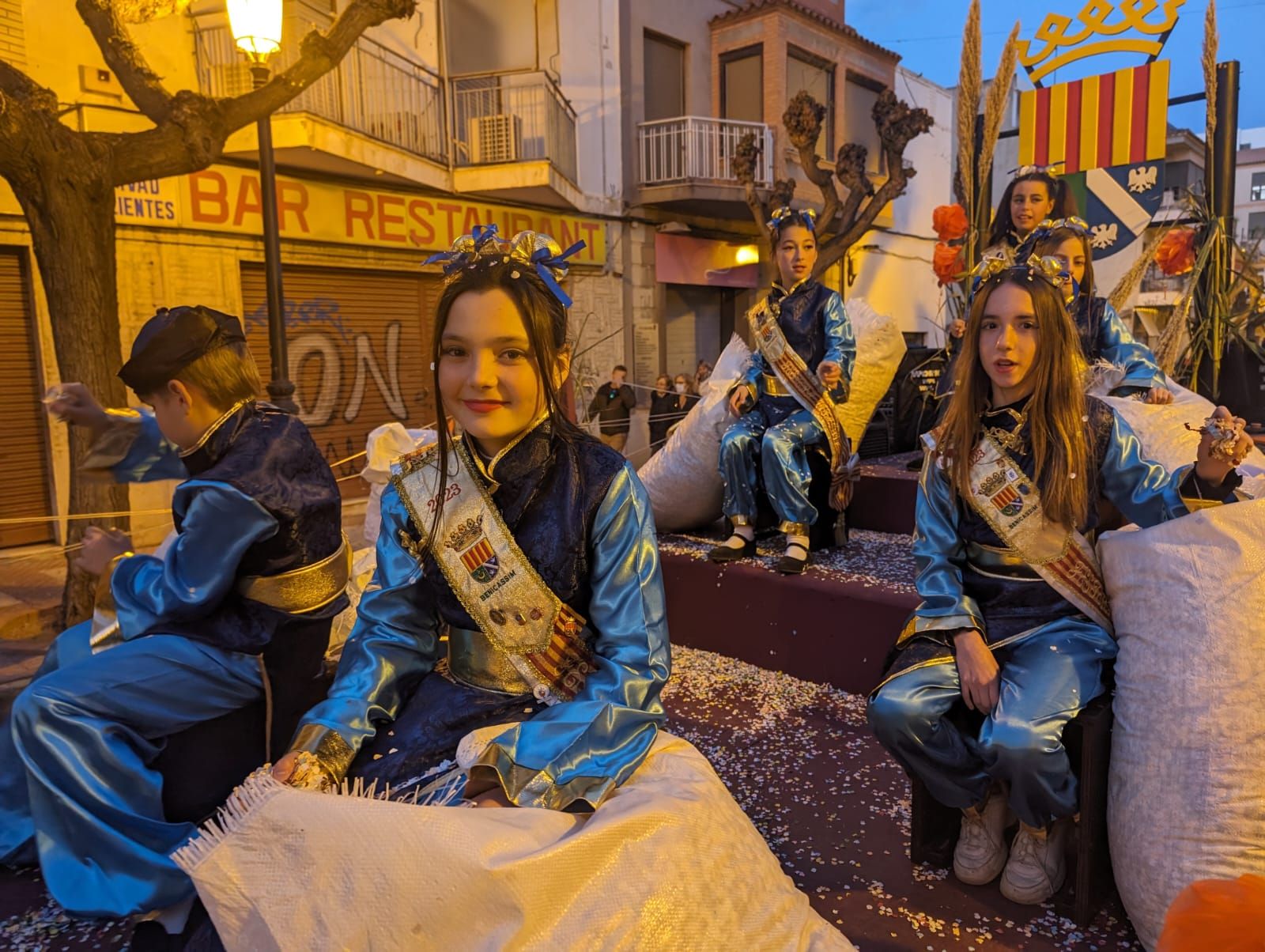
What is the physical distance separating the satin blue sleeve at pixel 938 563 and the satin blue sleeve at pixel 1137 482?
15.7 inches

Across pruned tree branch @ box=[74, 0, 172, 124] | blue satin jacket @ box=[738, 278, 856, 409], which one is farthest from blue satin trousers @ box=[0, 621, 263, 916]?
pruned tree branch @ box=[74, 0, 172, 124]

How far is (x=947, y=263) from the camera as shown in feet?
21.3

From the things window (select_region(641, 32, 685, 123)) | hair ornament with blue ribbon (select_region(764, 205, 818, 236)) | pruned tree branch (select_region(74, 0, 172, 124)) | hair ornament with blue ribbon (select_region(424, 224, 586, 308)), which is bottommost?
hair ornament with blue ribbon (select_region(424, 224, 586, 308))

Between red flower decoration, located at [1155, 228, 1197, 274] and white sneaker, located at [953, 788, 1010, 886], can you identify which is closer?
white sneaker, located at [953, 788, 1010, 886]

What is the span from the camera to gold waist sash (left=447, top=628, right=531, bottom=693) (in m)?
1.75

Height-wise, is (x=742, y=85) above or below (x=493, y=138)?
above

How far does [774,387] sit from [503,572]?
311cm

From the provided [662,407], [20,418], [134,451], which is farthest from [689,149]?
[134,451]

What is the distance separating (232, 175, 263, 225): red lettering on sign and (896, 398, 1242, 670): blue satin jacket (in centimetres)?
807

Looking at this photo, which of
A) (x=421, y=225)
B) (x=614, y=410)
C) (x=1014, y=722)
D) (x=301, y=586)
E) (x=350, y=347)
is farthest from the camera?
(x=421, y=225)

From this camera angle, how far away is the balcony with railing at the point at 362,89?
8.36m

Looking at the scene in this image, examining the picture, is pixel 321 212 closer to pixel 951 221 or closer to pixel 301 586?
pixel 951 221

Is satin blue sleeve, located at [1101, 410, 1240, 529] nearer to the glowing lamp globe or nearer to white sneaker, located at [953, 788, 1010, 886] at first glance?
white sneaker, located at [953, 788, 1010, 886]

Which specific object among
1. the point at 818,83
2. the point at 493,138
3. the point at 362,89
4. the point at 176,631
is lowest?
the point at 176,631
